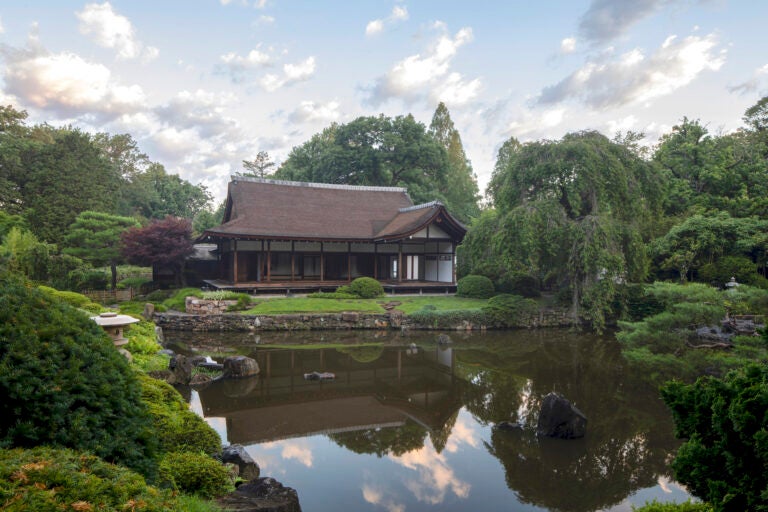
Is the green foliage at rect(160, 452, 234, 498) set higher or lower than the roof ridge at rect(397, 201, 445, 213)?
lower

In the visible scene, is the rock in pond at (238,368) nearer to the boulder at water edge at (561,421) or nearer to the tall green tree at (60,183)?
the boulder at water edge at (561,421)

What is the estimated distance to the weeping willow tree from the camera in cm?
1703

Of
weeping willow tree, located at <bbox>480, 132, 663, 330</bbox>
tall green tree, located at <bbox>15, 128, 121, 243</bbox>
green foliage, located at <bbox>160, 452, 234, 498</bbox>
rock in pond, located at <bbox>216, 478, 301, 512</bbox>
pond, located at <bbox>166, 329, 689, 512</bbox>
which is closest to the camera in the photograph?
rock in pond, located at <bbox>216, 478, 301, 512</bbox>

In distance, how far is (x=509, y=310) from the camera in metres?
18.8

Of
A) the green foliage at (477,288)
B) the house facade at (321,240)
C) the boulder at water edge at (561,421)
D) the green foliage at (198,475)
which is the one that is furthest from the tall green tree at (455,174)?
→ the green foliage at (198,475)

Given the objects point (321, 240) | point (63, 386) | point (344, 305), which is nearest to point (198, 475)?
point (63, 386)

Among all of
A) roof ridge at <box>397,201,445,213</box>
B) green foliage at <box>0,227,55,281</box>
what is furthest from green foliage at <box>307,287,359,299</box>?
green foliage at <box>0,227,55,281</box>

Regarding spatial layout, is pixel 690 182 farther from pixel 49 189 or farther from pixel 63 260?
pixel 49 189

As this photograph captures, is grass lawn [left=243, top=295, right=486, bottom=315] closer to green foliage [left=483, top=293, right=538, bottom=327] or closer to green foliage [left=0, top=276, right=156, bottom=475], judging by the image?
green foliage [left=483, top=293, right=538, bottom=327]

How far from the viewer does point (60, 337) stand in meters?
3.13

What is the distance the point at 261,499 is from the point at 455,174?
39.6 meters

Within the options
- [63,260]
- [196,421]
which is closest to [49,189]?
[63,260]

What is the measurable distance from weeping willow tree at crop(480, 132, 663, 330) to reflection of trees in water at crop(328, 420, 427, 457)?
429 inches

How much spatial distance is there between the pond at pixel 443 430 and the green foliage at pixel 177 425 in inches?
41.9
